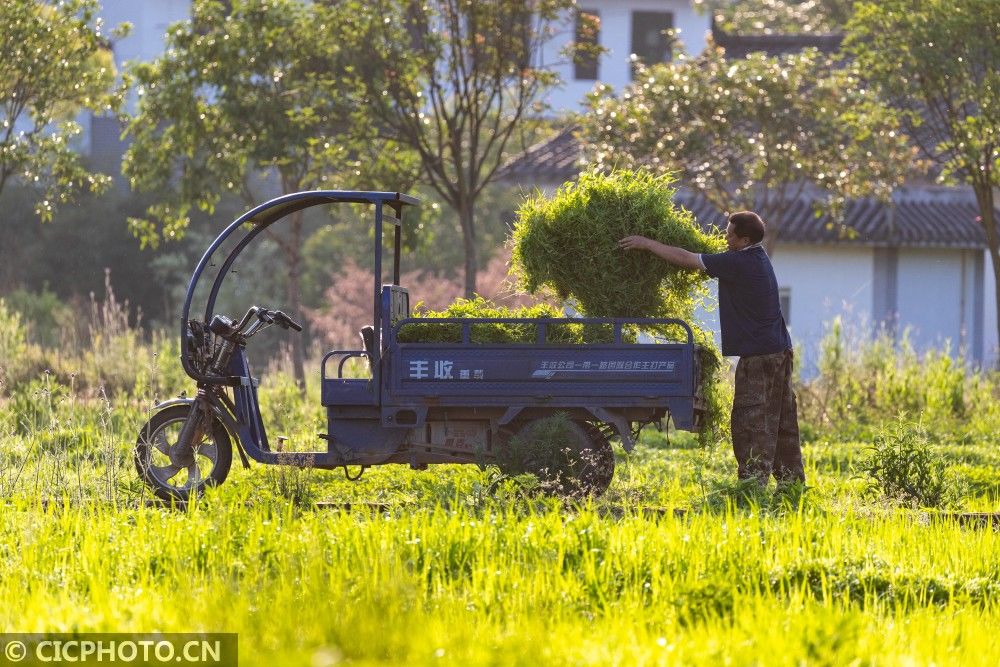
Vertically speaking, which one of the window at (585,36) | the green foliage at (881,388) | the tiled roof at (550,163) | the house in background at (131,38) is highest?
the house in background at (131,38)

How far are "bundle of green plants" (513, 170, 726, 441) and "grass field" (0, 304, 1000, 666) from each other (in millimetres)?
1307

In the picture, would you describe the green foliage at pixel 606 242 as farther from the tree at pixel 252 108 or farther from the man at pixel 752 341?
the tree at pixel 252 108

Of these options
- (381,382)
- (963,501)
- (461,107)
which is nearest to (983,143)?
(461,107)


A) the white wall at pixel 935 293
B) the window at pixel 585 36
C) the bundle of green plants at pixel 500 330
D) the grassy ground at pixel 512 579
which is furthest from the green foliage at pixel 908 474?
the white wall at pixel 935 293

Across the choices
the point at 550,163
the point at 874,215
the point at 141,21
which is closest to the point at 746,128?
the point at 550,163

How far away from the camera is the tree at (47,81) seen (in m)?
19.0

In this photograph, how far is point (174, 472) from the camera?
10.8 meters

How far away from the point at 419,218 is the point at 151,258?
20.2 meters

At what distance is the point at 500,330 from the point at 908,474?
2945 mm

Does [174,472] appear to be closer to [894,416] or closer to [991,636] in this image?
[991,636]

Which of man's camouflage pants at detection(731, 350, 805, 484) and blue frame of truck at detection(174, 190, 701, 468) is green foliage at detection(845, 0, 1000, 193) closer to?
man's camouflage pants at detection(731, 350, 805, 484)

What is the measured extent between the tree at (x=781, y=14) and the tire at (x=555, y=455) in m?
31.4

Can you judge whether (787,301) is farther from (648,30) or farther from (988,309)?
(648,30)

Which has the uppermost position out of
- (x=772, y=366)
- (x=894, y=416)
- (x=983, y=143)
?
(x=983, y=143)
